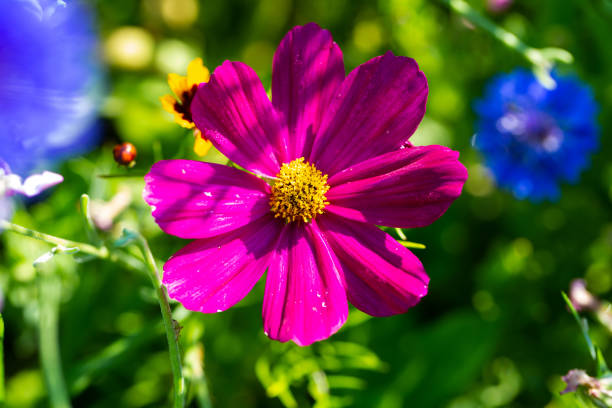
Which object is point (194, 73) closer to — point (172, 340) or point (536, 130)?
point (172, 340)

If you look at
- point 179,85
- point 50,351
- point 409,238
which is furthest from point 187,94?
point 409,238

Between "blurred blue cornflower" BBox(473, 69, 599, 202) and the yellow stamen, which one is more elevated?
the yellow stamen

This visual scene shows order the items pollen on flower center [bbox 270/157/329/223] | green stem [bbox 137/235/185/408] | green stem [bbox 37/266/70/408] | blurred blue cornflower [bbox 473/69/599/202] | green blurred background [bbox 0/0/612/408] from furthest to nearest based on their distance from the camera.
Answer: blurred blue cornflower [bbox 473/69/599/202] → green blurred background [bbox 0/0/612/408] → green stem [bbox 37/266/70/408] → pollen on flower center [bbox 270/157/329/223] → green stem [bbox 137/235/185/408]

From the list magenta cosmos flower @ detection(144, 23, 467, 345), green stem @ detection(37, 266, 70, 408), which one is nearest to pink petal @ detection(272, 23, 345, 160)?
magenta cosmos flower @ detection(144, 23, 467, 345)

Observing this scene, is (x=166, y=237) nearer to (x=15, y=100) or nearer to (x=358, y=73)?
(x=15, y=100)

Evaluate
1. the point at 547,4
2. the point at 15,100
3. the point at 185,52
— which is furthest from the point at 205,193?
the point at 547,4

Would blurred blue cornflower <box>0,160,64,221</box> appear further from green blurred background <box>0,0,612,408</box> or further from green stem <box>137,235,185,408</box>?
green blurred background <box>0,0,612,408</box>
